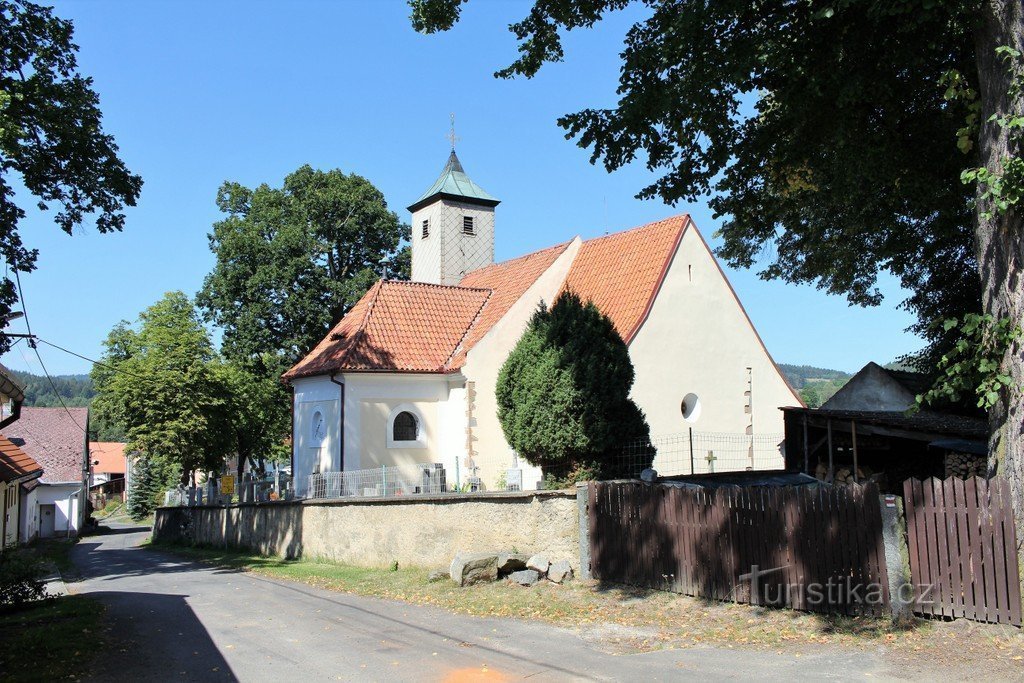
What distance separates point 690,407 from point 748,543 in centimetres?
1490

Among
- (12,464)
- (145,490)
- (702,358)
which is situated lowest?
(145,490)

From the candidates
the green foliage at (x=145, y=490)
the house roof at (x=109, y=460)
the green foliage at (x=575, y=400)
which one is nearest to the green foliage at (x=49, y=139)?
the green foliage at (x=575, y=400)

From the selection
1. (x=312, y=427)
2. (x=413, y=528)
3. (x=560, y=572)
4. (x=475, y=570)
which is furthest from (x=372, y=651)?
(x=312, y=427)

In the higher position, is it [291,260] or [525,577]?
[291,260]

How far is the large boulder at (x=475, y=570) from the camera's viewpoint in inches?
542

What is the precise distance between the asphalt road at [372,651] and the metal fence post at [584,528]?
2513mm

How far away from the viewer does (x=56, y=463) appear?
46.7 m

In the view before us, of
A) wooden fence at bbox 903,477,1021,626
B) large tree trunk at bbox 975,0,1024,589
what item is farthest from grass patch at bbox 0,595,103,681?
large tree trunk at bbox 975,0,1024,589

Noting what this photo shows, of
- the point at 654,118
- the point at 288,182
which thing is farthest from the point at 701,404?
the point at 288,182

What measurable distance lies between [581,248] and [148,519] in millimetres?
46475

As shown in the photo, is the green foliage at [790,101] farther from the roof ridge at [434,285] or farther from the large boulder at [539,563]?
the roof ridge at [434,285]

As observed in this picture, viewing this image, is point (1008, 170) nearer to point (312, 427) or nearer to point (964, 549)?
point (964, 549)

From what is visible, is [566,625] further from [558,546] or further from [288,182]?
[288,182]

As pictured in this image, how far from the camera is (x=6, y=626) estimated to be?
36.1 ft
